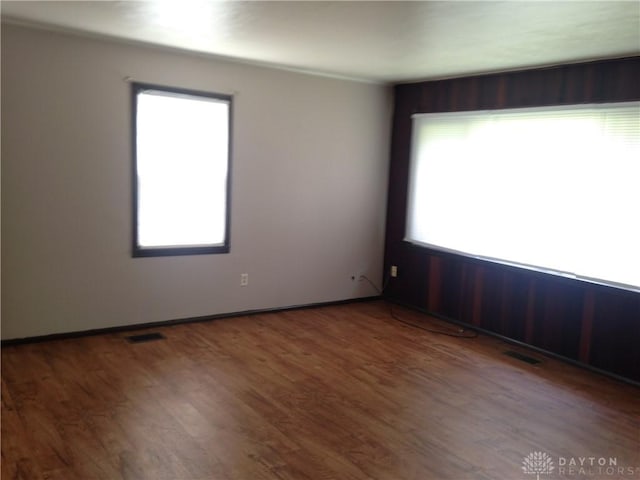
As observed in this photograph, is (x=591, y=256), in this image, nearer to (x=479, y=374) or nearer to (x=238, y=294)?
(x=479, y=374)

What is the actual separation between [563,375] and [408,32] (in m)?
2.77

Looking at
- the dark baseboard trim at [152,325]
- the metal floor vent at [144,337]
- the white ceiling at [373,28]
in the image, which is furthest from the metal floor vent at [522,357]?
the metal floor vent at [144,337]

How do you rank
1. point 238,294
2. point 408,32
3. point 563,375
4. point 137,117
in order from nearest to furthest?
point 408,32
point 563,375
point 137,117
point 238,294

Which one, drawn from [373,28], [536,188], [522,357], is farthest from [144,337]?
[536,188]

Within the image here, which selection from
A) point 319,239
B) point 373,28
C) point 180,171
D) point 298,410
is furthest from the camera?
point 319,239

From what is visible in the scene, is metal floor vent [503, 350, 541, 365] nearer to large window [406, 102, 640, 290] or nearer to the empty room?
the empty room

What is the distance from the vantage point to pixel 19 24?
3830mm

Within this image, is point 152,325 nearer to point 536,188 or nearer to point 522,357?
point 522,357

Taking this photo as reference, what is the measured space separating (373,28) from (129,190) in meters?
2.36

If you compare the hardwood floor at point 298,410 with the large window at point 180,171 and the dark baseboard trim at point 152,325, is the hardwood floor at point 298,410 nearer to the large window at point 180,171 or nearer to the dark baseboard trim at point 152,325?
the dark baseboard trim at point 152,325

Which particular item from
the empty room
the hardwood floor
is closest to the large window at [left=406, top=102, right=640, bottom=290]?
the empty room

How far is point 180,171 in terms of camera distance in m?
4.68

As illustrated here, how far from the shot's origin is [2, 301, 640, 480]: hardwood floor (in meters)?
2.70

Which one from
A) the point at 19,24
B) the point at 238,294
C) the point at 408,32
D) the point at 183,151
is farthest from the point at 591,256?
the point at 19,24
